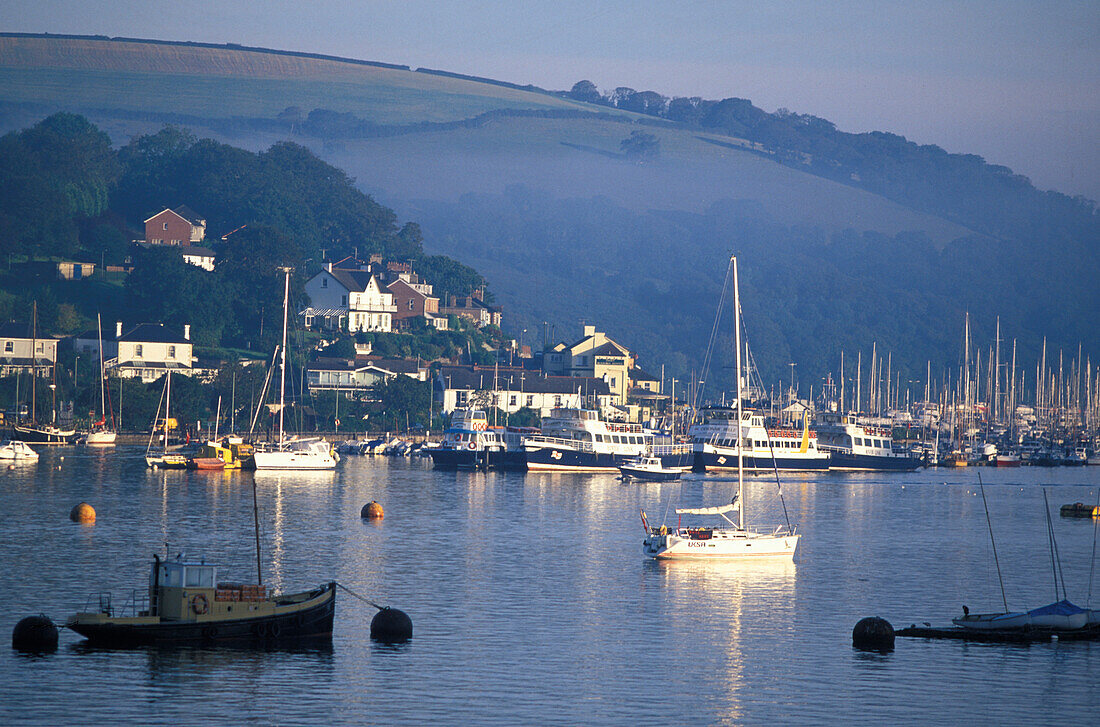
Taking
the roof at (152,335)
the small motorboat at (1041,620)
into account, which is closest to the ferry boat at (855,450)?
→ the roof at (152,335)

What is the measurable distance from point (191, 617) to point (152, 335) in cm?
13294

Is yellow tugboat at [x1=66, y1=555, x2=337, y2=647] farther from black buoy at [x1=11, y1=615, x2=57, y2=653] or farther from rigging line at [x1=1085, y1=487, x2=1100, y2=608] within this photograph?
rigging line at [x1=1085, y1=487, x2=1100, y2=608]

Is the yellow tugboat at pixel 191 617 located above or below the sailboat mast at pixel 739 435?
below

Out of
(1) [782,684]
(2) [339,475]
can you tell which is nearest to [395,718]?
(1) [782,684]

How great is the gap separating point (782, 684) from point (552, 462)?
86961mm

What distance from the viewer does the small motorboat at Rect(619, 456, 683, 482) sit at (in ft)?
388

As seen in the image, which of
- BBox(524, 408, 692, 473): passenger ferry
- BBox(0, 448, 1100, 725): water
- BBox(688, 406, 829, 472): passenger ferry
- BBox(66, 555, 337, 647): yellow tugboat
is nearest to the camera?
BBox(0, 448, 1100, 725): water

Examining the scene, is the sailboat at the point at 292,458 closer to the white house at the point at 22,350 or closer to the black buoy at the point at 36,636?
the white house at the point at 22,350

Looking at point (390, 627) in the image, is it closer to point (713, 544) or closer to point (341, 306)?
point (713, 544)

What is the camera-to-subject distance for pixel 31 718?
108ft

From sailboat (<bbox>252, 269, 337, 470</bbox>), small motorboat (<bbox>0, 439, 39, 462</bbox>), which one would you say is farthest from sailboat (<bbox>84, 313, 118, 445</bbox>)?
sailboat (<bbox>252, 269, 337, 470</bbox>)

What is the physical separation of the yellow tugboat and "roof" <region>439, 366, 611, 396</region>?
453 feet

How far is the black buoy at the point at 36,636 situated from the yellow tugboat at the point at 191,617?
70 cm

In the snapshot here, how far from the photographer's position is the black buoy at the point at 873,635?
42.2 metres
